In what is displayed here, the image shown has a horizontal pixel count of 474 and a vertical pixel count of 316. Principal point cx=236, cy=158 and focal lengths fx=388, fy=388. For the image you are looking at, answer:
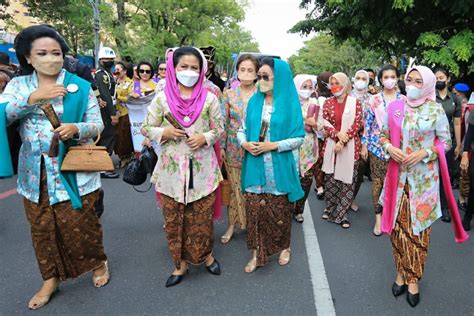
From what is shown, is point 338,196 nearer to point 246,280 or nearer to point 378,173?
point 378,173

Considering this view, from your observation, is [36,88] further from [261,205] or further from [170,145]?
[261,205]

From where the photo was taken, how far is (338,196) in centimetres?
458

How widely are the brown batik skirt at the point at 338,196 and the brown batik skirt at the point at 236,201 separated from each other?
1214 mm

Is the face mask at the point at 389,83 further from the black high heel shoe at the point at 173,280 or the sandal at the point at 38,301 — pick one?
the sandal at the point at 38,301

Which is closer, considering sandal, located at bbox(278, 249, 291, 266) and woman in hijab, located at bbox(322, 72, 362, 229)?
sandal, located at bbox(278, 249, 291, 266)

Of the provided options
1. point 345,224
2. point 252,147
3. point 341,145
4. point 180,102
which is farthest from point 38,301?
point 341,145

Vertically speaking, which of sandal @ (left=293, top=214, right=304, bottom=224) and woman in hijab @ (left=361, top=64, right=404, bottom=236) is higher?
woman in hijab @ (left=361, top=64, right=404, bottom=236)

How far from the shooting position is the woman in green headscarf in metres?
3.08

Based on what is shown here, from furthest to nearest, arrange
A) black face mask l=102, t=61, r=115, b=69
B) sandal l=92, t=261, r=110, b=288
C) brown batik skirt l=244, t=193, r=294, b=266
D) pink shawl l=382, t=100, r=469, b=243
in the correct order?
1. black face mask l=102, t=61, r=115, b=69
2. brown batik skirt l=244, t=193, r=294, b=266
3. sandal l=92, t=261, r=110, b=288
4. pink shawl l=382, t=100, r=469, b=243

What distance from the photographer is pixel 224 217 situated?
473cm

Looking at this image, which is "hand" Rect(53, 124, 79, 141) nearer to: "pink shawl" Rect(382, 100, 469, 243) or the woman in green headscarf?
the woman in green headscarf

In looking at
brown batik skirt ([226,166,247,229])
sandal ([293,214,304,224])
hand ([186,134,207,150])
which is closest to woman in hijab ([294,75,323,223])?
sandal ([293,214,304,224])

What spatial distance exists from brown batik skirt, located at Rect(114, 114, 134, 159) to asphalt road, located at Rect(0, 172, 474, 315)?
3.06 meters

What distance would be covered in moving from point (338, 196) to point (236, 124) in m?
1.59
